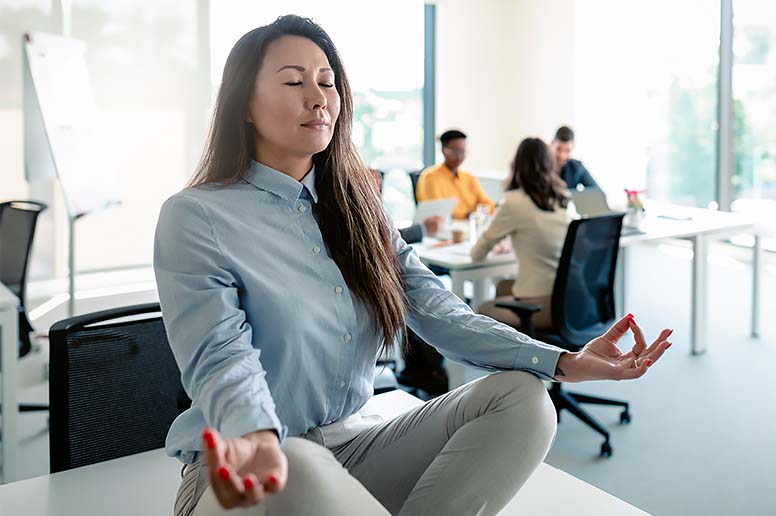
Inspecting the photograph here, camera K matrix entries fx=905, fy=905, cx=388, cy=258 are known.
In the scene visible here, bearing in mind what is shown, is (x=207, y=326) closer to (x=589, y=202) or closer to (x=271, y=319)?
(x=271, y=319)

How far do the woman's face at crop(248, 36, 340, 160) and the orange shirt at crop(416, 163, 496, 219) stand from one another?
399 cm

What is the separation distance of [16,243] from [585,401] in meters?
2.49

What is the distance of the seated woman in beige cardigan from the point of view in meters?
3.82

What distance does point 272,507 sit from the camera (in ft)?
3.72

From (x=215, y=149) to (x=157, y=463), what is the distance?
59cm

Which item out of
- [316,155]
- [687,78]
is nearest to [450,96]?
[687,78]

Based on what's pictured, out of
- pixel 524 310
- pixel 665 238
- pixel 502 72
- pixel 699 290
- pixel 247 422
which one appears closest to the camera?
pixel 247 422

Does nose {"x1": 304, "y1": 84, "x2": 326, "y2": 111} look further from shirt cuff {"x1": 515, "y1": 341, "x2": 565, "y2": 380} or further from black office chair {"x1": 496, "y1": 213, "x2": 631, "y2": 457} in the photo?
black office chair {"x1": 496, "y1": 213, "x2": 631, "y2": 457}

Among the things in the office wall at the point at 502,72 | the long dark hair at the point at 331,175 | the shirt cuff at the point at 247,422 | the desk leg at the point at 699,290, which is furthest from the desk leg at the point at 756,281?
the shirt cuff at the point at 247,422

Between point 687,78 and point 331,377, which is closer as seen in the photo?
point 331,377

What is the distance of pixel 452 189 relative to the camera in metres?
5.54

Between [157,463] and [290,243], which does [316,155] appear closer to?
[290,243]

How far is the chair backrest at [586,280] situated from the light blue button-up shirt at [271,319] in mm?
1948

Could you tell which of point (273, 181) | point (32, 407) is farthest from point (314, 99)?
point (32, 407)
